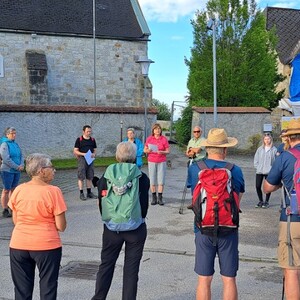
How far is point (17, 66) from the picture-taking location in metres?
30.1

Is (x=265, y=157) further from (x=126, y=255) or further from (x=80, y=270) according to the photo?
(x=126, y=255)

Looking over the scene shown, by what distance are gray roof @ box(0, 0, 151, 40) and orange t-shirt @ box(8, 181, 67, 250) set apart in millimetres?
27281

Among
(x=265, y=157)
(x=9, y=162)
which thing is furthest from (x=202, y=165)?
(x=265, y=157)

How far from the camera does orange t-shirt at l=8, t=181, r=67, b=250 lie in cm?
442

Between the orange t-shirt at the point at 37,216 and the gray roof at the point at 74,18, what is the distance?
27281mm

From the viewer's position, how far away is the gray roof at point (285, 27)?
47.8 m

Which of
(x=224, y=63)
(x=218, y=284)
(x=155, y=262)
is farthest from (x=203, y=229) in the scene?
(x=224, y=63)

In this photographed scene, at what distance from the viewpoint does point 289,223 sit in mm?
4625

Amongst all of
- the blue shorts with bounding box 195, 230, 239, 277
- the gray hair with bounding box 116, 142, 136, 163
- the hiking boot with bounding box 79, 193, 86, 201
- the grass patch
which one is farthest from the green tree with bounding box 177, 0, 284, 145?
the blue shorts with bounding box 195, 230, 239, 277

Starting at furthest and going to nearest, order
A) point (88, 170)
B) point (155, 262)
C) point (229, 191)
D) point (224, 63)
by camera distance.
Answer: point (224, 63)
point (88, 170)
point (155, 262)
point (229, 191)

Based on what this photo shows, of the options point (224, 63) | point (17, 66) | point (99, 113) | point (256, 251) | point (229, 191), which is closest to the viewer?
point (229, 191)

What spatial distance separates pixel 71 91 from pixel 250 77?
1109 centimetres

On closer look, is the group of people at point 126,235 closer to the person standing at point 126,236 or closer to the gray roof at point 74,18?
the person standing at point 126,236

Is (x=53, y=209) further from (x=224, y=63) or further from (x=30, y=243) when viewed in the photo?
(x=224, y=63)
